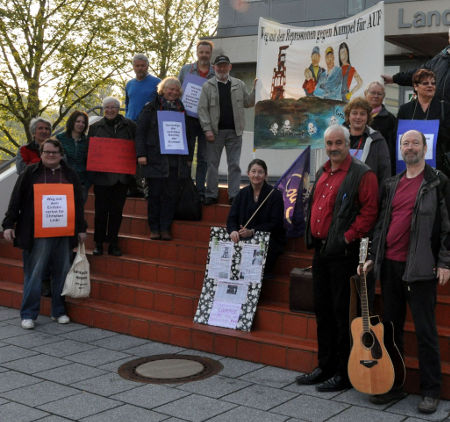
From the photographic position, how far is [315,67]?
25.9 feet

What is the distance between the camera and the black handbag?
28.1 feet

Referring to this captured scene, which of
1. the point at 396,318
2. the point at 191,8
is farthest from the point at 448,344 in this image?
the point at 191,8

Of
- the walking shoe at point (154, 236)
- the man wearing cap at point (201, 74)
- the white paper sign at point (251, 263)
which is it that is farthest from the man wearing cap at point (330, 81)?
the walking shoe at point (154, 236)

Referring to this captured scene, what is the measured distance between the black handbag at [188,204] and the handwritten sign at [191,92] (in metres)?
0.95

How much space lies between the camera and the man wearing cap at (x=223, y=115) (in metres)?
8.27

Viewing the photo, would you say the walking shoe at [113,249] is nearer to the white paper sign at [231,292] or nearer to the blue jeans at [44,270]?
the blue jeans at [44,270]

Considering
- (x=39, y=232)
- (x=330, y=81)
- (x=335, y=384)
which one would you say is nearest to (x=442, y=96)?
(x=330, y=81)

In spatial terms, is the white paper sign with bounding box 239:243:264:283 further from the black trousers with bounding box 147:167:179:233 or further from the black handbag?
the black handbag

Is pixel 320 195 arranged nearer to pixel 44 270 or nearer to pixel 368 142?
pixel 368 142

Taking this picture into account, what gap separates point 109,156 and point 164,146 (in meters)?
0.72

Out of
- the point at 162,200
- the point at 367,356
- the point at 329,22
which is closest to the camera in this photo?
the point at 367,356

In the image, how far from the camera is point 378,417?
15.9 feet

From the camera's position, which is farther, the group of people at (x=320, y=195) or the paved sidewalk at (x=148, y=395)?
the group of people at (x=320, y=195)

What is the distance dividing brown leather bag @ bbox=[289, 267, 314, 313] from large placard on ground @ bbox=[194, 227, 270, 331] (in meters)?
0.40
